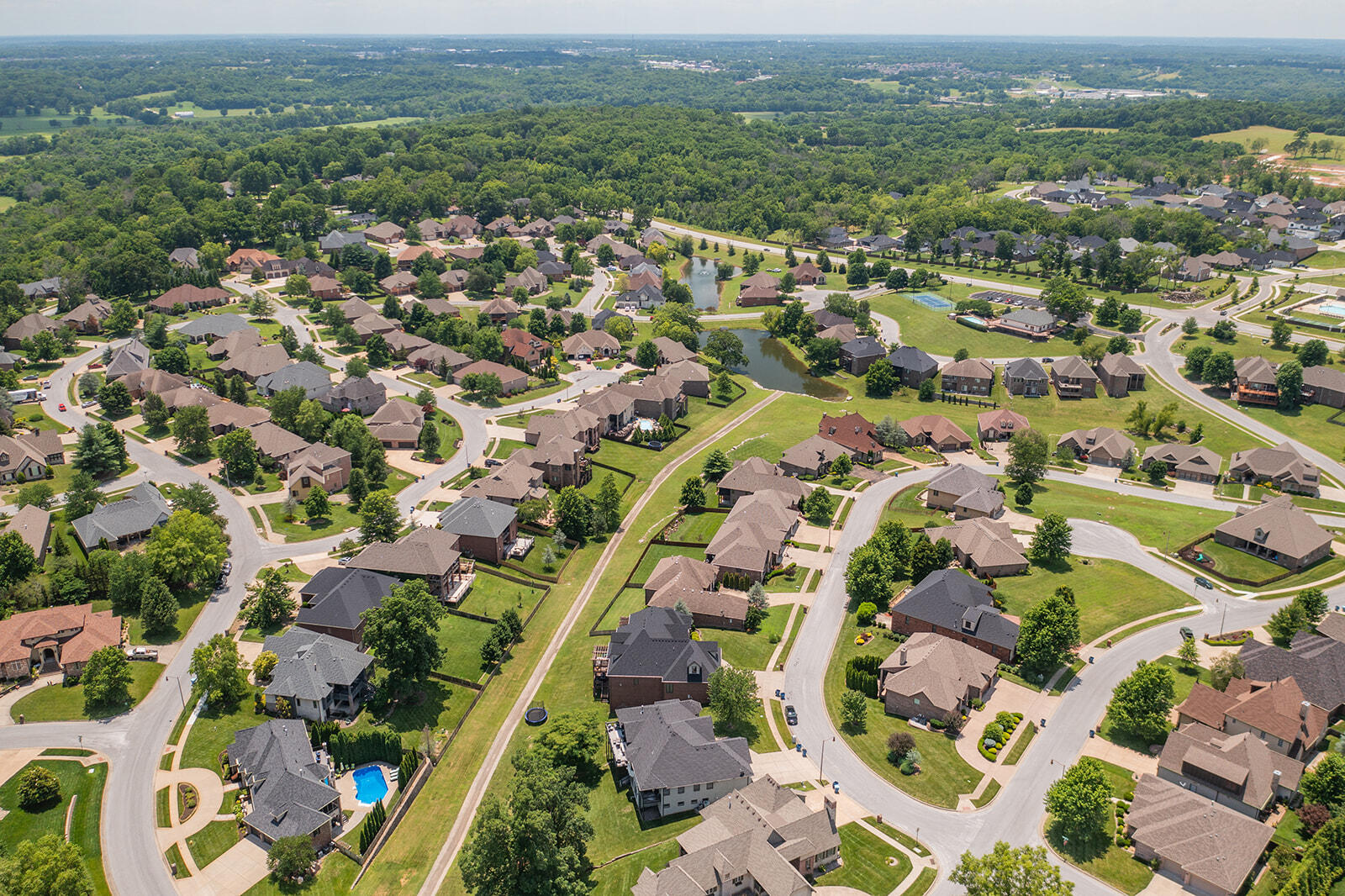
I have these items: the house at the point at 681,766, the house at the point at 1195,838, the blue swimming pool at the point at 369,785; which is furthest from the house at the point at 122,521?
the house at the point at 1195,838

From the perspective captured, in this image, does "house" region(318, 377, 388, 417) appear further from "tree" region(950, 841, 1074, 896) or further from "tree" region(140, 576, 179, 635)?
"tree" region(950, 841, 1074, 896)

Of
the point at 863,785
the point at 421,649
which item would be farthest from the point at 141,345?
the point at 863,785

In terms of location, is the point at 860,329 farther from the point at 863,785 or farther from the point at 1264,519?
the point at 863,785

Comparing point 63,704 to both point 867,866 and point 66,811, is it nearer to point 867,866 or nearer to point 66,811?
point 66,811

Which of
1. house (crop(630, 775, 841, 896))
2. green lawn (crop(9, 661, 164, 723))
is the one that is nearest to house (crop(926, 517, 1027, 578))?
house (crop(630, 775, 841, 896))

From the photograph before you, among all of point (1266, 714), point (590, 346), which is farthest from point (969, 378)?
point (1266, 714)

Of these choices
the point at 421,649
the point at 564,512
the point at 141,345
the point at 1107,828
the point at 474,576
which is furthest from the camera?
the point at 141,345
